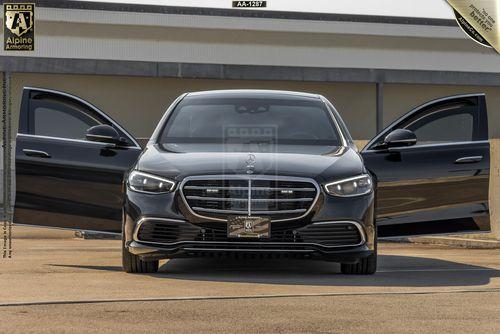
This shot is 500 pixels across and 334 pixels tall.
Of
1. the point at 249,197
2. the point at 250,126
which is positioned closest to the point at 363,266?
the point at 249,197

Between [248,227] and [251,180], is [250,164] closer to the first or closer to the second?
[251,180]

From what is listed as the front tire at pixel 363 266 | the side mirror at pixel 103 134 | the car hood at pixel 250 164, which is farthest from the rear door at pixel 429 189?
the side mirror at pixel 103 134

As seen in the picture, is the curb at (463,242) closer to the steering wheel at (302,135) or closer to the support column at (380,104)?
the steering wheel at (302,135)

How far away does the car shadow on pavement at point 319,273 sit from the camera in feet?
34.1

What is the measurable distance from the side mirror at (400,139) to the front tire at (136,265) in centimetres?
247

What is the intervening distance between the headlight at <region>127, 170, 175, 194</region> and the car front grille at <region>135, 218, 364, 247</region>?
0.25 metres

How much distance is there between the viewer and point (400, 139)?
1150 cm

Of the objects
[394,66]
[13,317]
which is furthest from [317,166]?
[394,66]

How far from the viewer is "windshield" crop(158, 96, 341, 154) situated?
36.3 feet

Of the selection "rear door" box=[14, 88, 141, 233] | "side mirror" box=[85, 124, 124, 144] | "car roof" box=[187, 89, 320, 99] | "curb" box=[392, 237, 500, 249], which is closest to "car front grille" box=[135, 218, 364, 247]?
"rear door" box=[14, 88, 141, 233]

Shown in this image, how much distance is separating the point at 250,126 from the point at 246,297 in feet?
9.38

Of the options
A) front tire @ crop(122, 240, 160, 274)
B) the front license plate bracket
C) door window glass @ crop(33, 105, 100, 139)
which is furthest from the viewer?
door window glass @ crop(33, 105, 100, 139)

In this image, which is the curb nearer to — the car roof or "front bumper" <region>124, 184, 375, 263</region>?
the car roof

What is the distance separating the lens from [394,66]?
44.8m
